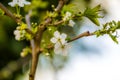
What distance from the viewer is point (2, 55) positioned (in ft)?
7.47

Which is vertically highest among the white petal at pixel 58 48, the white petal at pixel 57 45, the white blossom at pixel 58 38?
the white blossom at pixel 58 38

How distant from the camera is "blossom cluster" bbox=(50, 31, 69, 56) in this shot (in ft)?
2.21

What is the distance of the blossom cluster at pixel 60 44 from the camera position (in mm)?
672

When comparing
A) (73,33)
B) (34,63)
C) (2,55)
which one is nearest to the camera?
(34,63)

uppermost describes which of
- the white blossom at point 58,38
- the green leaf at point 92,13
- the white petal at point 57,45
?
the green leaf at point 92,13

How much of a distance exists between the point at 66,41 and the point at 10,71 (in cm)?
150

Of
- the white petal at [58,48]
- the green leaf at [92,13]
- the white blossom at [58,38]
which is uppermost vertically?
the green leaf at [92,13]

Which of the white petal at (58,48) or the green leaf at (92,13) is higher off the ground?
the green leaf at (92,13)

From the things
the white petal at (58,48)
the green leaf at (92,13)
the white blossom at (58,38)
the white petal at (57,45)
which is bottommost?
the white petal at (58,48)

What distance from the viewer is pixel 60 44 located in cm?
68

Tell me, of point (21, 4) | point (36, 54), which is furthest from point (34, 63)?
point (21, 4)

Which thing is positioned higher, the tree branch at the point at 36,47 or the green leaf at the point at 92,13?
the green leaf at the point at 92,13

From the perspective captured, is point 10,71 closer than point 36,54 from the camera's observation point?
No

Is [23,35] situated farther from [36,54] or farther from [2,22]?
[2,22]
